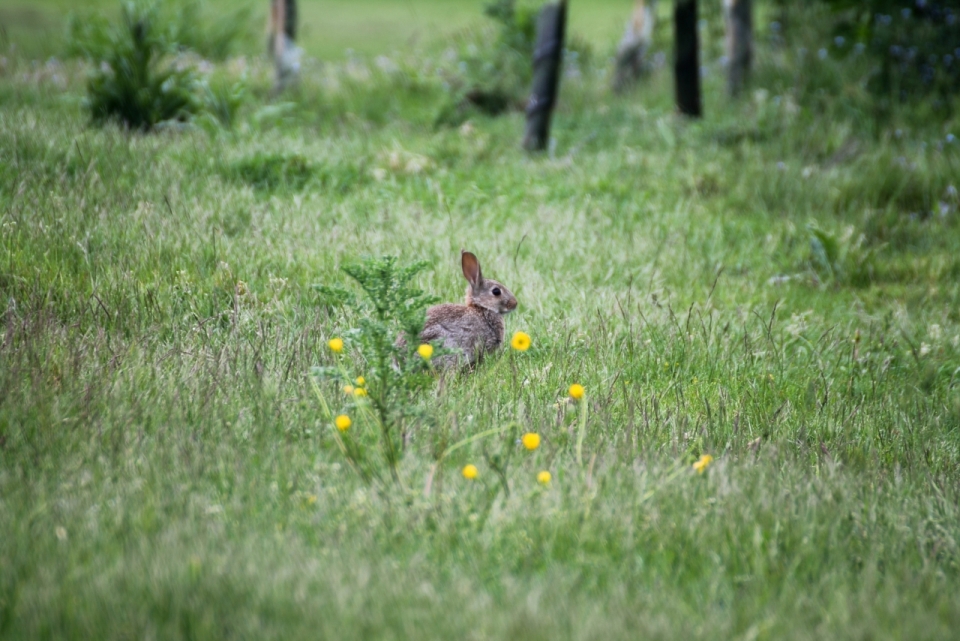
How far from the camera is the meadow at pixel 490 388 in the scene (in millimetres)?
2486

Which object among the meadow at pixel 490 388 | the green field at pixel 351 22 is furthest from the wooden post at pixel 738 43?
the green field at pixel 351 22

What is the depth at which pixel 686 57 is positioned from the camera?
31.7ft

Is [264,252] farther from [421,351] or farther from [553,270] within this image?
[421,351]

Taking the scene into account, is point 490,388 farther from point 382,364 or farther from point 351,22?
point 351,22

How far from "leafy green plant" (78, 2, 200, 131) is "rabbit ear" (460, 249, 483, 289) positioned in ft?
14.6

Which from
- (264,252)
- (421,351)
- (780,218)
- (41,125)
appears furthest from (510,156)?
(421,351)

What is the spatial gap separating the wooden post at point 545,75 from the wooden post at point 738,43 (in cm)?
292

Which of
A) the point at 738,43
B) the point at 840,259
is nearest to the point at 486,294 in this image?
the point at 840,259

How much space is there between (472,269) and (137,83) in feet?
15.5

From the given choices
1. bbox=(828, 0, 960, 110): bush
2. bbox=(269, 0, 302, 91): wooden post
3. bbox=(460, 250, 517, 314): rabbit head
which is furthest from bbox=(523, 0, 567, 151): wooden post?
bbox=(460, 250, 517, 314): rabbit head

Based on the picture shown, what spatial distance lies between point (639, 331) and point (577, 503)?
6.58 ft

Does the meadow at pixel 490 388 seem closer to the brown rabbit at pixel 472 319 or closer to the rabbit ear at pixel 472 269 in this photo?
the brown rabbit at pixel 472 319

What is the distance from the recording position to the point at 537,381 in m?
4.20

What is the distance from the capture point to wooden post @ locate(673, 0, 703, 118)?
9594 mm
